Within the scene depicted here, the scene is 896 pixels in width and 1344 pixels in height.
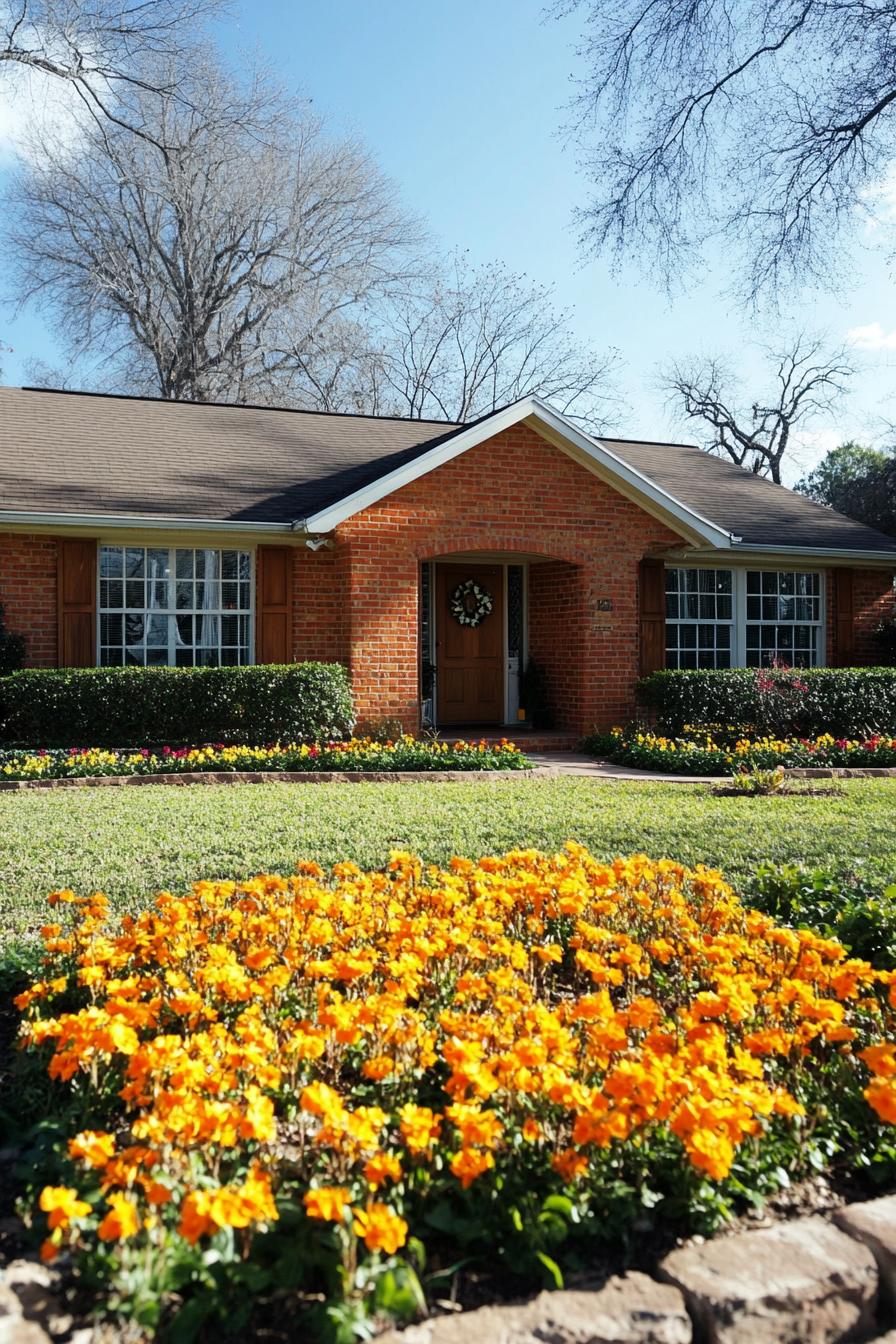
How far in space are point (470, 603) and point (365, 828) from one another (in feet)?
27.8

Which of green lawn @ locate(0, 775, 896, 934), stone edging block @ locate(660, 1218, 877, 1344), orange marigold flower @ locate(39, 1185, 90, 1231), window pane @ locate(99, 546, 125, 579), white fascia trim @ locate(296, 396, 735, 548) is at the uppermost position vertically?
white fascia trim @ locate(296, 396, 735, 548)

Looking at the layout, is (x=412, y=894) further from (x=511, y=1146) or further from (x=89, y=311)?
(x=89, y=311)

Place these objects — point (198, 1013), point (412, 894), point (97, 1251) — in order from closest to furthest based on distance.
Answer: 1. point (97, 1251)
2. point (198, 1013)
3. point (412, 894)

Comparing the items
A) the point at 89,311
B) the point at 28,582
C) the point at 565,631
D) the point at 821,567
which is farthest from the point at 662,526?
the point at 89,311

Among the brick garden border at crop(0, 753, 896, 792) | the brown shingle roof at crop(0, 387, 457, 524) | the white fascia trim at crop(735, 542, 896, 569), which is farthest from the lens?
the white fascia trim at crop(735, 542, 896, 569)

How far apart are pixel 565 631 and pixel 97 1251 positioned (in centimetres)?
1260

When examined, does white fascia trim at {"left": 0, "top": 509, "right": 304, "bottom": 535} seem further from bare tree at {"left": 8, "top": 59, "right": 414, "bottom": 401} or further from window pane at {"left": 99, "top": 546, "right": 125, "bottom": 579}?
bare tree at {"left": 8, "top": 59, "right": 414, "bottom": 401}

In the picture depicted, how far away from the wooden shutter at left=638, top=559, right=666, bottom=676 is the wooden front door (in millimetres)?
2115

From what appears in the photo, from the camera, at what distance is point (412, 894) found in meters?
4.75

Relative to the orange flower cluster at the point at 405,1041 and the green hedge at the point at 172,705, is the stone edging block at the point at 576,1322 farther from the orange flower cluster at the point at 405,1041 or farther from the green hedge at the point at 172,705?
the green hedge at the point at 172,705

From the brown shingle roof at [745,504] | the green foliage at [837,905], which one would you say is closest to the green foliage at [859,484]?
the brown shingle roof at [745,504]

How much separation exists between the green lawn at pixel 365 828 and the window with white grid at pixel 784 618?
6.42 metres

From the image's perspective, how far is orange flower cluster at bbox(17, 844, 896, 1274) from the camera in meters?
2.56

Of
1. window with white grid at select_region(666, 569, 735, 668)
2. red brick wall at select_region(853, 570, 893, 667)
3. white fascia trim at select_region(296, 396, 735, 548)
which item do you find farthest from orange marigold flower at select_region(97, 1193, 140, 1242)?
red brick wall at select_region(853, 570, 893, 667)
